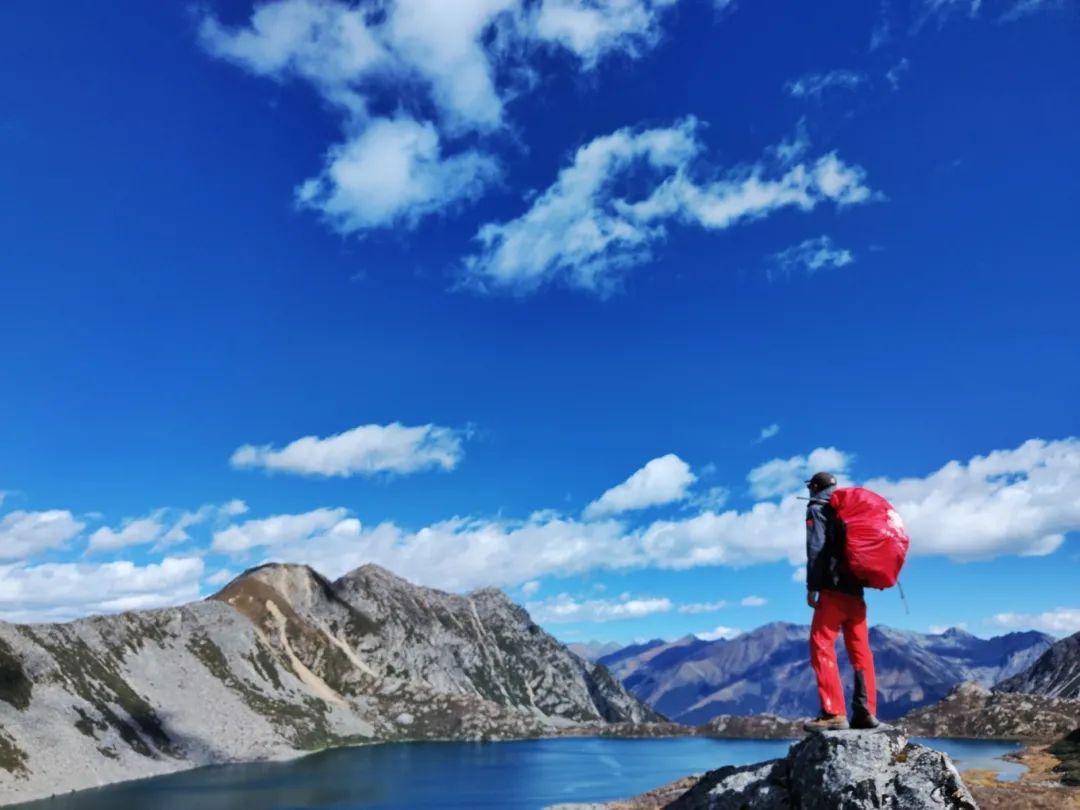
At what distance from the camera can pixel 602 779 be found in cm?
15125

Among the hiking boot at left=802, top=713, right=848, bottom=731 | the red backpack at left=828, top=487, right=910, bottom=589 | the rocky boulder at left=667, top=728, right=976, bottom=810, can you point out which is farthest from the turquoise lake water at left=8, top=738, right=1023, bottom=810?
the red backpack at left=828, top=487, right=910, bottom=589

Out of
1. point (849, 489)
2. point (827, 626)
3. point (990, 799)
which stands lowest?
point (990, 799)

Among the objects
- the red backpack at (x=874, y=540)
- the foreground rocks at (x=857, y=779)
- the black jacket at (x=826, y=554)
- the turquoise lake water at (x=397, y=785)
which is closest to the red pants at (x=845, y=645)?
the black jacket at (x=826, y=554)

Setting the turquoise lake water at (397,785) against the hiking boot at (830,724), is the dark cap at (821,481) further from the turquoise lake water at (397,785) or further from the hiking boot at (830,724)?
the turquoise lake water at (397,785)

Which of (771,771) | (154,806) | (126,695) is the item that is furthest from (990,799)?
(126,695)

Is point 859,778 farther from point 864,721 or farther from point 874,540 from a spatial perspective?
point 874,540

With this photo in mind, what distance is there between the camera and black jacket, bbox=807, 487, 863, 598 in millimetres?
12828

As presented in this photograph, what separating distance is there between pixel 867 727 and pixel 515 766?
19210 cm

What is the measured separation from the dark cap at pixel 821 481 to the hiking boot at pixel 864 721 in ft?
12.8

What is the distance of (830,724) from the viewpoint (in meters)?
12.6

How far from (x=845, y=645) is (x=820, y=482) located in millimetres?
2893

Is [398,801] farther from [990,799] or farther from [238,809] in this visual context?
[990,799]

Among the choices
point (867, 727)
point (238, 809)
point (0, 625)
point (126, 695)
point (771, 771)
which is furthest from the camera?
point (126, 695)

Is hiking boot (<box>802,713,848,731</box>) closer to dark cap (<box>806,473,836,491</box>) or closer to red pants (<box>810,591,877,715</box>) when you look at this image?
red pants (<box>810,591,877,715</box>)
